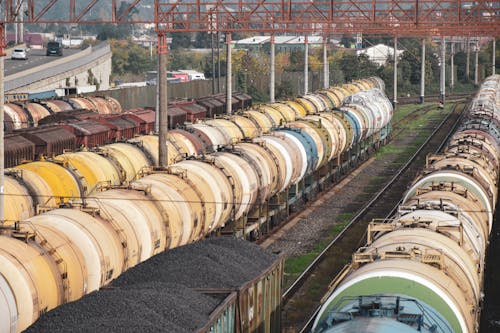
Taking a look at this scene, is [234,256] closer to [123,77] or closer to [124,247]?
[124,247]

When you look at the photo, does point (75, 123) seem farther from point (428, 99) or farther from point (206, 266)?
point (428, 99)

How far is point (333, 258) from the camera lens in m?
31.2

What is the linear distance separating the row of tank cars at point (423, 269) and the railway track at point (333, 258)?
421 cm

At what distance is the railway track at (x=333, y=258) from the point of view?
83.0 feet

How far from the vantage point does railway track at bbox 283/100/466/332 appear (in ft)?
83.0

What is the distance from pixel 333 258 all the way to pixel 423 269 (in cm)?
1673

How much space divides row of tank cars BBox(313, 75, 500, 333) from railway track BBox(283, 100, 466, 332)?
421 cm

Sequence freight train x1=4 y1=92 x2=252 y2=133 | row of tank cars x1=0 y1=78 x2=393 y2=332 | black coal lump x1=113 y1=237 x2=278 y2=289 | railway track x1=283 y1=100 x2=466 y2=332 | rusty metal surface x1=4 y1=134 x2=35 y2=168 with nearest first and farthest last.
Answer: black coal lump x1=113 y1=237 x2=278 y2=289 < row of tank cars x1=0 y1=78 x2=393 y2=332 < railway track x1=283 y1=100 x2=466 y2=332 < rusty metal surface x1=4 y1=134 x2=35 y2=168 < freight train x1=4 y1=92 x2=252 y2=133

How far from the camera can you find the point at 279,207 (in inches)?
1441

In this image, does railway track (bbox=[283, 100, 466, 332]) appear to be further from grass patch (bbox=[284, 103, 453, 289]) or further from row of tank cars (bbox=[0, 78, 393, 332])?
row of tank cars (bbox=[0, 78, 393, 332])

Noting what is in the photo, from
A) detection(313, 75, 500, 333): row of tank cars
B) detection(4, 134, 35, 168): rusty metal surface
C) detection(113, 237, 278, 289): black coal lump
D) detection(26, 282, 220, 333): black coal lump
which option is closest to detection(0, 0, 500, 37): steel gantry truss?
detection(4, 134, 35, 168): rusty metal surface

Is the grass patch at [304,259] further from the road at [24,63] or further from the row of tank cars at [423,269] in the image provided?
the road at [24,63]

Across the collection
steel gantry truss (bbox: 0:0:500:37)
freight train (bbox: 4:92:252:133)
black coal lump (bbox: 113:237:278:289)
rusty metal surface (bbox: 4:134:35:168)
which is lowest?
black coal lump (bbox: 113:237:278:289)

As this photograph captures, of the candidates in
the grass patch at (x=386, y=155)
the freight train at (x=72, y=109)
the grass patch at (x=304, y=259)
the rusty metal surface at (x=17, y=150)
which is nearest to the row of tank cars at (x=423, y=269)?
the grass patch at (x=304, y=259)
